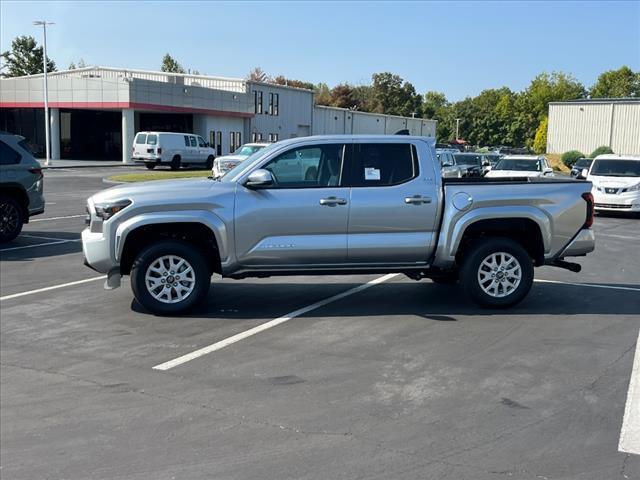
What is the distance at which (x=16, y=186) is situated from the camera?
13.3 metres

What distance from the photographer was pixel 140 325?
761 cm

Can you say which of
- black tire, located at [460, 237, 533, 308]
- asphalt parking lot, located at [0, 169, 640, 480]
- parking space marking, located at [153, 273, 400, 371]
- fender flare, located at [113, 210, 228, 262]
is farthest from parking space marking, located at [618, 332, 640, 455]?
fender flare, located at [113, 210, 228, 262]

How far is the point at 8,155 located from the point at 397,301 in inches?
335

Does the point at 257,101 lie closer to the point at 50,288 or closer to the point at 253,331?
the point at 50,288

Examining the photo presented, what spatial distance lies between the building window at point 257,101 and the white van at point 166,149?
16786mm

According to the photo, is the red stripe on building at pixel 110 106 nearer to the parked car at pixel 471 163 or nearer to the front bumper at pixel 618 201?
the parked car at pixel 471 163

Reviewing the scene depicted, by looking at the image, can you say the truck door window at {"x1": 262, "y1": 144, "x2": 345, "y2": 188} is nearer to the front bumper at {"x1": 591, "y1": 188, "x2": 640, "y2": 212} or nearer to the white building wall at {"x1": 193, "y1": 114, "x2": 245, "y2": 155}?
the front bumper at {"x1": 591, "y1": 188, "x2": 640, "y2": 212}

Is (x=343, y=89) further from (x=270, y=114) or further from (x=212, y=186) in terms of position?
(x=212, y=186)

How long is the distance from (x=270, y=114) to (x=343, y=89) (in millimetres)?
50885

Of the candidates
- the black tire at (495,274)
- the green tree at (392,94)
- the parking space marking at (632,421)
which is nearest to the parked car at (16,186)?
the black tire at (495,274)

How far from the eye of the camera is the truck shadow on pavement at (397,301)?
323 inches

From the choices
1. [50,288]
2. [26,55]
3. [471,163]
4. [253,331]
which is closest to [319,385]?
[253,331]

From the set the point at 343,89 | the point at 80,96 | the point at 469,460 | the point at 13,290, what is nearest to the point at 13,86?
the point at 80,96

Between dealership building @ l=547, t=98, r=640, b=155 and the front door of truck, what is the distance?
5210cm
